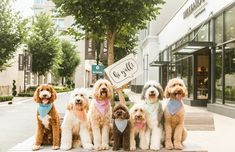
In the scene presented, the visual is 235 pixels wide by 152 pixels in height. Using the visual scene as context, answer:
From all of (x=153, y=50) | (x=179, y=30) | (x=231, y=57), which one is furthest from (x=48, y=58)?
(x=231, y=57)

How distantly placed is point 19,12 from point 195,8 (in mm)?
12497

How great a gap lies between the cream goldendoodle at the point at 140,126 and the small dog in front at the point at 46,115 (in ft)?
3.56

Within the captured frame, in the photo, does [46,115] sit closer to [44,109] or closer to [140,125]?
[44,109]

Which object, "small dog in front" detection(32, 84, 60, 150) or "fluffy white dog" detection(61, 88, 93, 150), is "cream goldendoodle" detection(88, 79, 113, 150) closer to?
"fluffy white dog" detection(61, 88, 93, 150)

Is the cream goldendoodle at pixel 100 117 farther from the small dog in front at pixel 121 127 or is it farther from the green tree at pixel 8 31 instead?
the green tree at pixel 8 31

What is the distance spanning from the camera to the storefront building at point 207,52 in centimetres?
1772

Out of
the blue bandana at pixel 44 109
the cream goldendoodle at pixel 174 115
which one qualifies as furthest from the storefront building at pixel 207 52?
the blue bandana at pixel 44 109

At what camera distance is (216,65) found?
2003 cm

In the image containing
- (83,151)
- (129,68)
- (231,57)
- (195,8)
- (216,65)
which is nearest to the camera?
(83,151)

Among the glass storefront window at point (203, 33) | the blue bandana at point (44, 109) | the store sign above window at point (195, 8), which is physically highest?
the store sign above window at point (195, 8)

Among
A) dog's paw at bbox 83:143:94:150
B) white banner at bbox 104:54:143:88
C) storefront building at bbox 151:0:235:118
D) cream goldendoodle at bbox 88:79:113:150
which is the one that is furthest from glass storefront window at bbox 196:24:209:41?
dog's paw at bbox 83:143:94:150

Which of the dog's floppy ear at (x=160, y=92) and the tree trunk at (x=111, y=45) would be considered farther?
the tree trunk at (x=111, y=45)

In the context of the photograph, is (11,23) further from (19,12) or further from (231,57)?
(231,57)

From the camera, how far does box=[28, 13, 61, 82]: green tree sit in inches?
1598
